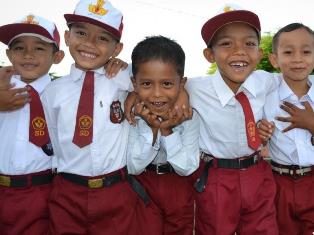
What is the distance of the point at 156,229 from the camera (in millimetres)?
2859

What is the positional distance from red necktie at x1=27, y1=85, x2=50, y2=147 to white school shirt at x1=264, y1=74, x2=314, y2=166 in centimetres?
175

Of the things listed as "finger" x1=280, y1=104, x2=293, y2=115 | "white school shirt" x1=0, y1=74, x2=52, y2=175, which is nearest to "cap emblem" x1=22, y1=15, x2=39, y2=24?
"white school shirt" x1=0, y1=74, x2=52, y2=175

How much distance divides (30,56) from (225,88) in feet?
5.06

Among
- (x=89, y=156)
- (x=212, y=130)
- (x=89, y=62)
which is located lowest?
(x=89, y=156)

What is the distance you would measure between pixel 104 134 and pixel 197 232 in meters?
1.07

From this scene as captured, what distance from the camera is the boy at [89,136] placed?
8.69ft

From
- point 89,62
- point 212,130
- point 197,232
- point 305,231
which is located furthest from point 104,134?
point 305,231

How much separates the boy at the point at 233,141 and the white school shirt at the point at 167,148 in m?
0.12

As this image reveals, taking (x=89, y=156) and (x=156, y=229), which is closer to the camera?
(x=89, y=156)

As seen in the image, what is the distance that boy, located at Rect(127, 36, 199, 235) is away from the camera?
8.94 ft

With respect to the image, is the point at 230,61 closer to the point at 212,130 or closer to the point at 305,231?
the point at 212,130

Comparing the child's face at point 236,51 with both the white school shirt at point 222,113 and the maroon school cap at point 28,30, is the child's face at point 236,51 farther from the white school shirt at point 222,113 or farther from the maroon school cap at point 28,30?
the maroon school cap at point 28,30

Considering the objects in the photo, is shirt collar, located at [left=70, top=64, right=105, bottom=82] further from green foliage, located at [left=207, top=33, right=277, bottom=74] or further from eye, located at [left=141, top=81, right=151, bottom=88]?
green foliage, located at [left=207, top=33, right=277, bottom=74]

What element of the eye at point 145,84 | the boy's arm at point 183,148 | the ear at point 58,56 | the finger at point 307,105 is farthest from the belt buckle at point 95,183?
the finger at point 307,105
